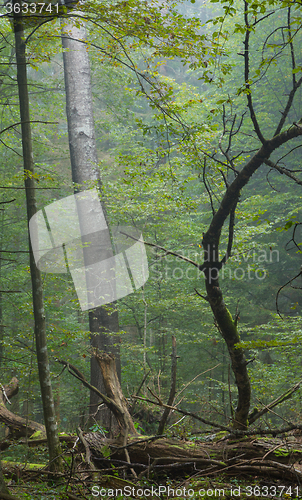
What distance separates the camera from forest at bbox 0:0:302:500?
2943mm

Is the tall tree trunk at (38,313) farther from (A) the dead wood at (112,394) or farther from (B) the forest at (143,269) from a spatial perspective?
(A) the dead wood at (112,394)

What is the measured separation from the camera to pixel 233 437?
3.29m

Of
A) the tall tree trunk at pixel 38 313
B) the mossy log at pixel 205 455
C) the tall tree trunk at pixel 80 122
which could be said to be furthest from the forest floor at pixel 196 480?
the tall tree trunk at pixel 80 122

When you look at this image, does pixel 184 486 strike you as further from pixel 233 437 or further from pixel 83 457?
pixel 83 457

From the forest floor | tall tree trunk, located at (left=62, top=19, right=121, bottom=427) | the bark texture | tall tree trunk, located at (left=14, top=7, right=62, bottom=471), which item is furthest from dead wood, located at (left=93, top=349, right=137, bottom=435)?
tall tree trunk, located at (left=62, top=19, right=121, bottom=427)

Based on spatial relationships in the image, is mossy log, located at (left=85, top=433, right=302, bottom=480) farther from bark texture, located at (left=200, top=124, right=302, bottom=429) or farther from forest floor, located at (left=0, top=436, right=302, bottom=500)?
bark texture, located at (left=200, top=124, right=302, bottom=429)

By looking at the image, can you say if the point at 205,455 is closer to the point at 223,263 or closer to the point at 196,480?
the point at 196,480

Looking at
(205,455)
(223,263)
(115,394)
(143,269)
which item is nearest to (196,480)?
(205,455)

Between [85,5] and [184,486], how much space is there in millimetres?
4470

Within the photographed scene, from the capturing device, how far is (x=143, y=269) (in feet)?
31.0

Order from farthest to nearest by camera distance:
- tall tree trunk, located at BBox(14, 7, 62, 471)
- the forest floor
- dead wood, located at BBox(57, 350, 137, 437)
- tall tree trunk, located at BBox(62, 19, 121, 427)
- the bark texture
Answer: tall tree trunk, located at BBox(62, 19, 121, 427) → dead wood, located at BBox(57, 350, 137, 437) → tall tree trunk, located at BBox(14, 7, 62, 471) → the bark texture → the forest floor

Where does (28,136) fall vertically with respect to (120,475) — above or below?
above

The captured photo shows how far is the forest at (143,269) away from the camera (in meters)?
2.94

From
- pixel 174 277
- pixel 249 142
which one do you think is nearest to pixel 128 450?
pixel 174 277
